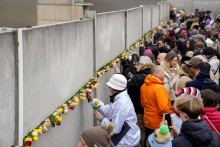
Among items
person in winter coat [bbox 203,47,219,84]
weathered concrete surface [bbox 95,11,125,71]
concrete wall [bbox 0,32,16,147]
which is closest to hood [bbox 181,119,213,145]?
concrete wall [bbox 0,32,16,147]

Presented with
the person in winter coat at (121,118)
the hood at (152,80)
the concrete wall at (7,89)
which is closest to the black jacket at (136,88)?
the hood at (152,80)

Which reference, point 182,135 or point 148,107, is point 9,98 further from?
point 148,107

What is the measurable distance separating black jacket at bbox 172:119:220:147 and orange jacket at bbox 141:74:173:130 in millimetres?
1942

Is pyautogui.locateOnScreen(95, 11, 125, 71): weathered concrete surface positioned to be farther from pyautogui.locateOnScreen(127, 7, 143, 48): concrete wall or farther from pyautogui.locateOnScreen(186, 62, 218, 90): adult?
pyautogui.locateOnScreen(186, 62, 218, 90): adult

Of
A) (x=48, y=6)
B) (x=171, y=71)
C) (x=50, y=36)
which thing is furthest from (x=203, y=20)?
(x=50, y=36)

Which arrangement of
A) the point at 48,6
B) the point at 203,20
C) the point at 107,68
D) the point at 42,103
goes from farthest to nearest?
the point at 203,20
the point at 48,6
the point at 107,68
the point at 42,103

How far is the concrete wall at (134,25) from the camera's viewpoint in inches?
426

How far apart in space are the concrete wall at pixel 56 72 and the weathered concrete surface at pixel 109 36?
0.57 m

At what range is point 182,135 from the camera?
424 centimetres

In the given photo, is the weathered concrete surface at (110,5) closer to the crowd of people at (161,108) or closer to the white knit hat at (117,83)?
the crowd of people at (161,108)

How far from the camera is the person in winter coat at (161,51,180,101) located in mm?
7520

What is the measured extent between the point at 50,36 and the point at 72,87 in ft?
4.01

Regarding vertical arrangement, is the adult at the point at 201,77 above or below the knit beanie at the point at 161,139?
above

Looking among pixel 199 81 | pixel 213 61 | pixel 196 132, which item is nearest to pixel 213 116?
pixel 196 132
